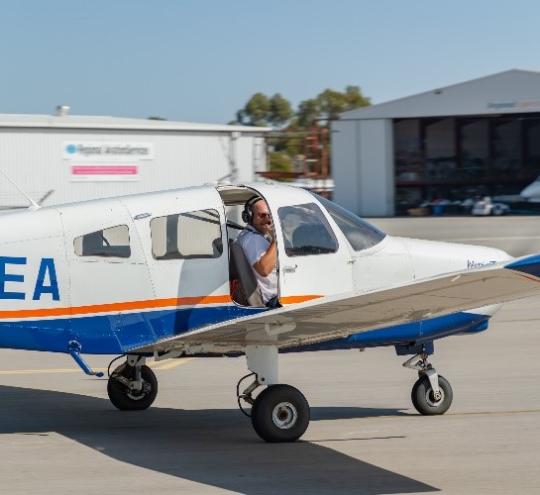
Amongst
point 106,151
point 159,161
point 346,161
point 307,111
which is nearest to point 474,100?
point 346,161

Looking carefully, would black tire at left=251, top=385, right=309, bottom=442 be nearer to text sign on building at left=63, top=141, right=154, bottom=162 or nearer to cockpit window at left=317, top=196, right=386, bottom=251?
cockpit window at left=317, top=196, right=386, bottom=251

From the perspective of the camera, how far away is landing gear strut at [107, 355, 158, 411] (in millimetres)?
10125

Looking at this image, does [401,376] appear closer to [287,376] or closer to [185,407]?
[287,376]

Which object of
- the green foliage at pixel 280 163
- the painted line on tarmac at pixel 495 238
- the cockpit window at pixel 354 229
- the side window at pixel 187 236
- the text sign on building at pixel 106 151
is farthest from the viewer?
the green foliage at pixel 280 163

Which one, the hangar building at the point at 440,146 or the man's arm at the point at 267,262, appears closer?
the man's arm at the point at 267,262

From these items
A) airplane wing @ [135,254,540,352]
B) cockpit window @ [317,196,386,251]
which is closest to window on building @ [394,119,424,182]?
cockpit window @ [317,196,386,251]

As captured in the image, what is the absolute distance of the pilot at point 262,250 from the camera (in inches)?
346

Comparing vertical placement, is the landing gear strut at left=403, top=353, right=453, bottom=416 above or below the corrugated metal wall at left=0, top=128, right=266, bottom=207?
below

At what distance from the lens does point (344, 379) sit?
38.2 ft

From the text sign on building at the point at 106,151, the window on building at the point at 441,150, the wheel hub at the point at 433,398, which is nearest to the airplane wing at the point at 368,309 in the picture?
the wheel hub at the point at 433,398

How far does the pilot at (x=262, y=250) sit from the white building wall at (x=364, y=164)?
49.4 m

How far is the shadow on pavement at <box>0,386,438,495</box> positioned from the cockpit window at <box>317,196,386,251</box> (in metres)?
1.66

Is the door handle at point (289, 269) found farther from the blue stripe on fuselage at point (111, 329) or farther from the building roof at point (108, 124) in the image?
the building roof at point (108, 124)

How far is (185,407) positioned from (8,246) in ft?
Answer: 9.00
